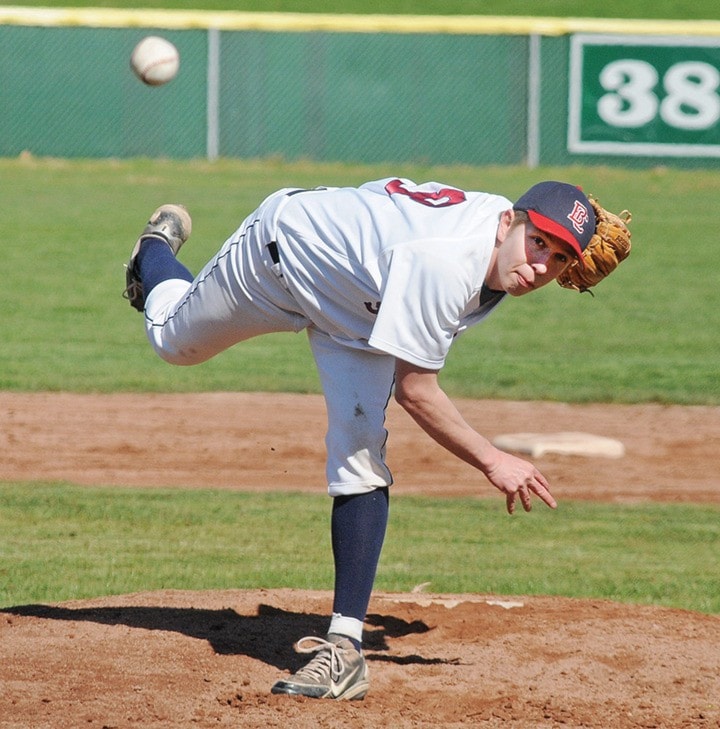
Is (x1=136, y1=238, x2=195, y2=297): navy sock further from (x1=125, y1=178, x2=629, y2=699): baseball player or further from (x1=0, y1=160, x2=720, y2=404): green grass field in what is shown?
(x1=0, y1=160, x2=720, y2=404): green grass field

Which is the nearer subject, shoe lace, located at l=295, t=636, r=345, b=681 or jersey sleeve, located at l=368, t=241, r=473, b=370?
jersey sleeve, located at l=368, t=241, r=473, b=370

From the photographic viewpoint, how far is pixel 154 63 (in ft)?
39.6

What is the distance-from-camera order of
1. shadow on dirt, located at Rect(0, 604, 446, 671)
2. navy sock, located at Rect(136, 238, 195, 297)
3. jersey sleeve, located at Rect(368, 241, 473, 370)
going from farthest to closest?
navy sock, located at Rect(136, 238, 195, 297) < shadow on dirt, located at Rect(0, 604, 446, 671) < jersey sleeve, located at Rect(368, 241, 473, 370)

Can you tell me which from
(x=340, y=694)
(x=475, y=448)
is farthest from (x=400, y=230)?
(x=340, y=694)

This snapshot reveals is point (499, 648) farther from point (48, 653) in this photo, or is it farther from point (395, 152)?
point (395, 152)

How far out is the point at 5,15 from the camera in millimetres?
19891

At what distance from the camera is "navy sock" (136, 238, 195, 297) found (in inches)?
194

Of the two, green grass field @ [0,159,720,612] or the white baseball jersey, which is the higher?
the white baseball jersey

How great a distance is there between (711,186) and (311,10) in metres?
11.0

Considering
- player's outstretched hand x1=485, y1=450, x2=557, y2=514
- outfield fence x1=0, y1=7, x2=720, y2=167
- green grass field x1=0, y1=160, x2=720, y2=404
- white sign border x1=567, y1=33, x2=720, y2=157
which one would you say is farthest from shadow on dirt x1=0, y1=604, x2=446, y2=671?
white sign border x1=567, y1=33, x2=720, y2=157

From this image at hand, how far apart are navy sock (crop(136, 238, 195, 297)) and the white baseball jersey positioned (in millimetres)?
695

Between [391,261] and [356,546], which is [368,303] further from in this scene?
[356,546]

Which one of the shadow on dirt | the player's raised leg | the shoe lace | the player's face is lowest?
the shadow on dirt

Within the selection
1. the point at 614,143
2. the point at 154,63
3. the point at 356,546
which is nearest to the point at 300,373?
the point at 154,63
